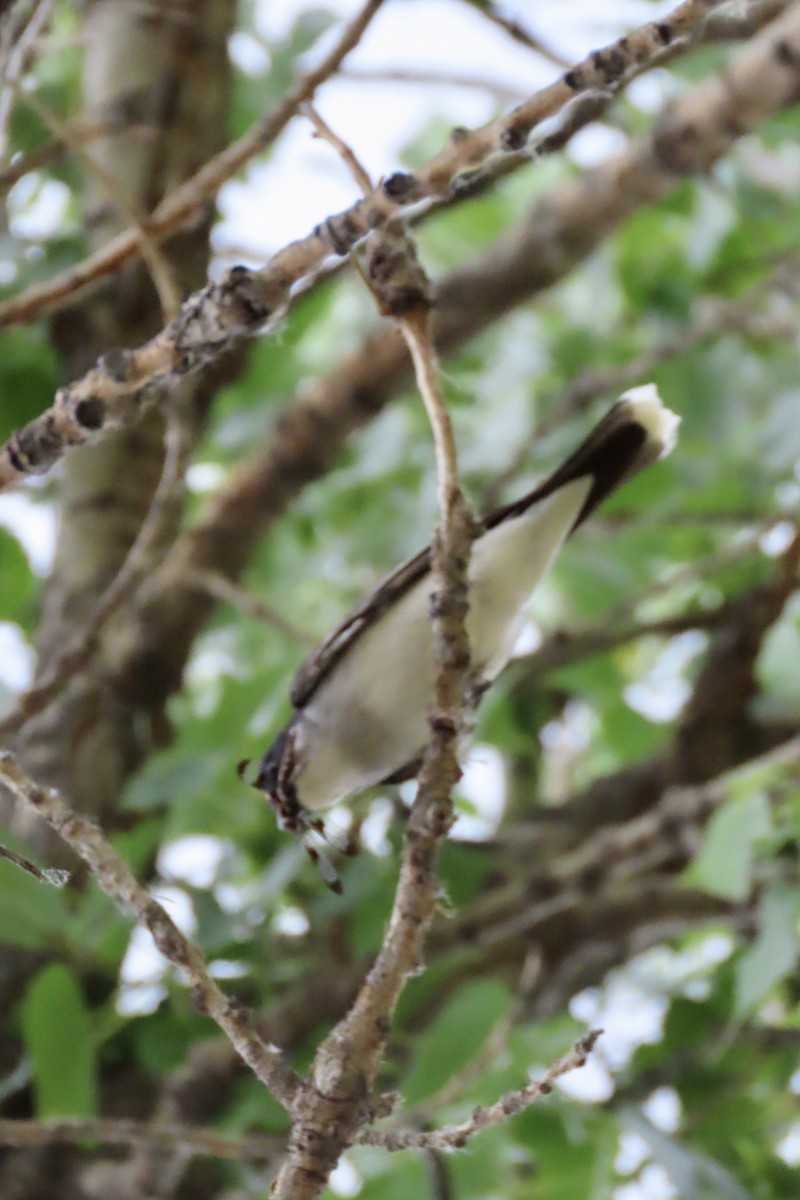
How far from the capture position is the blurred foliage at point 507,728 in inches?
73.4

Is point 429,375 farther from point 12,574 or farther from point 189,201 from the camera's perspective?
point 12,574

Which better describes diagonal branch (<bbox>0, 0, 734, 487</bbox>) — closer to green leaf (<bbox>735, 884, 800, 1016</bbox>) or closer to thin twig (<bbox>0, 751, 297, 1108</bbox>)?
thin twig (<bbox>0, 751, 297, 1108</bbox>)

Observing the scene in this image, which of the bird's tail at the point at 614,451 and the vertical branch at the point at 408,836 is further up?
the bird's tail at the point at 614,451

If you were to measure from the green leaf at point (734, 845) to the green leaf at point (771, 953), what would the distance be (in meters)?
0.11

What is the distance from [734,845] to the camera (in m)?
1.79

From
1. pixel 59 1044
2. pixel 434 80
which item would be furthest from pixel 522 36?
pixel 59 1044

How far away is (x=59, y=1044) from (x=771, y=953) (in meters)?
0.94

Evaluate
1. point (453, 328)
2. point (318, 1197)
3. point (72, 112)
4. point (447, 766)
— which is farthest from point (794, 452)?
point (72, 112)

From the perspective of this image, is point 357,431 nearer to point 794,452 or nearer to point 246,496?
point 246,496

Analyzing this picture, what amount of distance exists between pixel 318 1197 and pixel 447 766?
33cm

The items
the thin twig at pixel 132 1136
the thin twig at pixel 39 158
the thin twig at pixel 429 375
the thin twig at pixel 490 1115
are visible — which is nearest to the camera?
the thin twig at pixel 490 1115

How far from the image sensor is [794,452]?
222 cm

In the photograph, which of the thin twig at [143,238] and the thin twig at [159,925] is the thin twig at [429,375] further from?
the thin twig at [143,238]

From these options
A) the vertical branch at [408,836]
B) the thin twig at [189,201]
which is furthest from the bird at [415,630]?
the vertical branch at [408,836]
